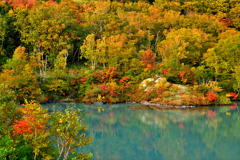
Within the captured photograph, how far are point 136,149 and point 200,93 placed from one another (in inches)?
577

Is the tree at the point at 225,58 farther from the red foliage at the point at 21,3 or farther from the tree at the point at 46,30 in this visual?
the red foliage at the point at 21,3

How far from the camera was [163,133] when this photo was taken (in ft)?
43.9

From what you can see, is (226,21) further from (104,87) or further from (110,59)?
(104,87)

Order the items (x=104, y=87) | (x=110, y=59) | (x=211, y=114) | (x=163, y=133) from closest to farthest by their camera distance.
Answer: (x=163, y=133) < (x=211, y=114) < (x=104, y=87) < (x=110, y=59)

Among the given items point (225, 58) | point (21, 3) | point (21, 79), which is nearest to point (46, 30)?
point (21, 3)

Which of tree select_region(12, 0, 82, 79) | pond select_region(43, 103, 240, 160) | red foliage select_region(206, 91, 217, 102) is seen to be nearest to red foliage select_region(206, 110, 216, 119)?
pond select_region(43, 103, 240, 160)

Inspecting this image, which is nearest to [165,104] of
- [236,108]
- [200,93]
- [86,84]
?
[200,93]

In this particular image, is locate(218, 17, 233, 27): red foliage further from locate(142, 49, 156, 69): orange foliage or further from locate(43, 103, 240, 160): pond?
locate(43, 103, 240, 160): pond

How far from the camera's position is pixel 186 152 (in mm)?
10164

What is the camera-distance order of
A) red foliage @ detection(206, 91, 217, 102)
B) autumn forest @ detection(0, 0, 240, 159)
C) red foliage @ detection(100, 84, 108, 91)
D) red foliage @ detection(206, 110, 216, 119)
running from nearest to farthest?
red foliage @ detection(206, 110, 216, 119) < red foliage @ detection(206, 91, 217, 102) < autumn forest @ detection(0, 0, 240, 159) < red foliage @ detection(100, 84, 108, 91)

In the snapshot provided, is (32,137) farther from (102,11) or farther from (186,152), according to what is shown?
(102,11)

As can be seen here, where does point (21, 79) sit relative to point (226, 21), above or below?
below

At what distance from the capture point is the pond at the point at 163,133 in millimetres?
10023

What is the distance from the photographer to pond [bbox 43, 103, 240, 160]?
10.0 meters
